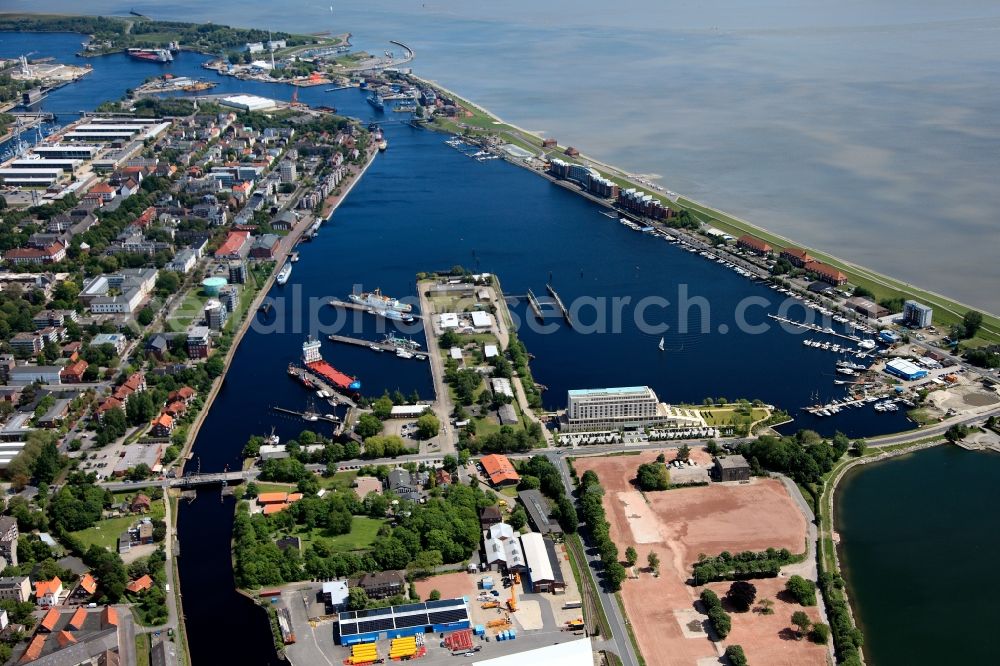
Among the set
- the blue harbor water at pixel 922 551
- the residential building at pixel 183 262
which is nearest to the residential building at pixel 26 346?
the residential building at pixel 183 262

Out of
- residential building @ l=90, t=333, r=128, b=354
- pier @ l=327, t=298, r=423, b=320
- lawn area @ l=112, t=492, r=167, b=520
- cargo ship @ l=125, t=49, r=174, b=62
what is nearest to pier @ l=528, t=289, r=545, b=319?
pier @ l=327, t=298, r=423, b=320

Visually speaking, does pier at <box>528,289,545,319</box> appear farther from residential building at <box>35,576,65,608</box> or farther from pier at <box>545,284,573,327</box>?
residential building at <box>35,576,65,608</box>

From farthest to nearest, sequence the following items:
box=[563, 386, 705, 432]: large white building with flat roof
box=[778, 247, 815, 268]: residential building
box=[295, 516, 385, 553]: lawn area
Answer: box=[778, 247, 815, 268]: residential building, box=[563, 386, 705, 432]: large white building with flat roof, box=[295, 516, 385, 553]: lawn area

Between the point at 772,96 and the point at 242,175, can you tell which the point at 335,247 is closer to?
the point at 242,175

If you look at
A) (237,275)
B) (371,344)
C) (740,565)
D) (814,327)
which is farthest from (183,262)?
(740,565)

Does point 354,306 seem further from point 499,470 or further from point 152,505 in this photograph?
point 152,505

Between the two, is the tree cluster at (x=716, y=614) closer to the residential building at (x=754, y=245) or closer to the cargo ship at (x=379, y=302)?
the cargo ship at (x=379, y=302)

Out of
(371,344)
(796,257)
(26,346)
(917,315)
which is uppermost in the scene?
(796,257)

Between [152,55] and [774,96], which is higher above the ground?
[152,55]
